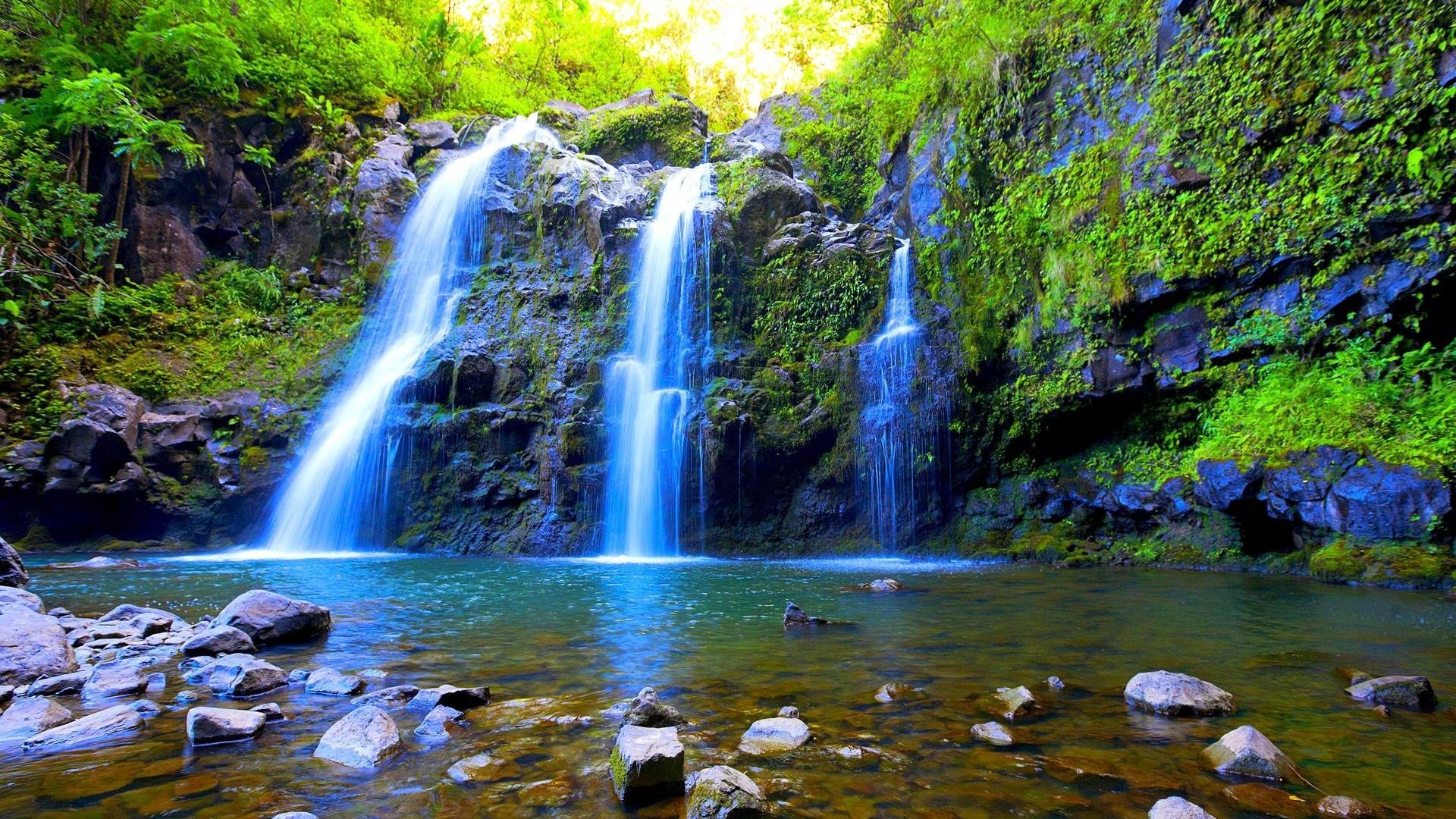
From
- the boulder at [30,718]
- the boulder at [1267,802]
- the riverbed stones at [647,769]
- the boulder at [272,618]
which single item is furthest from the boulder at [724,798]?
the boulder at [272,618]

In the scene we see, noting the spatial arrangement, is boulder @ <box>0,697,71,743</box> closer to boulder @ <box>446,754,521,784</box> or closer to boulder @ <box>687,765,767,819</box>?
boulder @ <box>446,754,521,784</box>

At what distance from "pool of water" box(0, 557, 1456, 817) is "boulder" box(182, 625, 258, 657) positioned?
7.3 inches

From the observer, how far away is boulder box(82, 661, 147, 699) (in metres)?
3.80

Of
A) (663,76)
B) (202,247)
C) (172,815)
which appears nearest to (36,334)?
(202,247)

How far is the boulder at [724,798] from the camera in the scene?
7.47 ft

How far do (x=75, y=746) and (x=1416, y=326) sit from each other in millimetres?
14000

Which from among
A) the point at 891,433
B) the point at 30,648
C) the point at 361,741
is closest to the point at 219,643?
the point at 30,648

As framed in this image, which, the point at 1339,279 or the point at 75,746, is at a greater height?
the point at 1339,279

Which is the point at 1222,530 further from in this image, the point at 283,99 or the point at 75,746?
the point at 283,99

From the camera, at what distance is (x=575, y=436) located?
14664 millimetres

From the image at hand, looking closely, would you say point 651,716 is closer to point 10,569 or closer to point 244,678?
point 244,678

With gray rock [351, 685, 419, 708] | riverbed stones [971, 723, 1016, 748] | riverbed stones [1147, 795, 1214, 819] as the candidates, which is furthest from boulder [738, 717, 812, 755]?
gray rock [351, 685, 419, 708]

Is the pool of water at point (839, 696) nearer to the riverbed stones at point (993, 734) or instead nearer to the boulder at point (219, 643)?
the riverbed stones at point (993, 734)

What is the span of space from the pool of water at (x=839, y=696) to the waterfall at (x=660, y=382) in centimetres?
574
